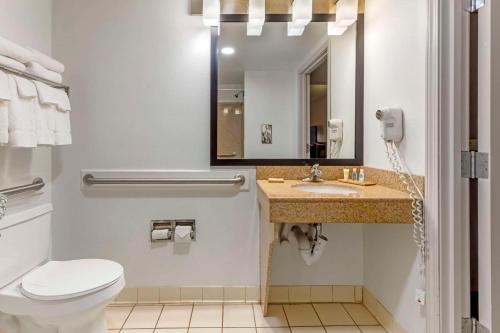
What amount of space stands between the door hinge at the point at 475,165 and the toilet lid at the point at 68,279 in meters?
1.58

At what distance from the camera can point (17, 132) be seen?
4.49 ft

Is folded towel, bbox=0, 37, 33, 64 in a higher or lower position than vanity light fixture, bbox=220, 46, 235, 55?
lower

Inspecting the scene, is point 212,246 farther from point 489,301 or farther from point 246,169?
point 489,301

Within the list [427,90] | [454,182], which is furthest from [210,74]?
[454,182]

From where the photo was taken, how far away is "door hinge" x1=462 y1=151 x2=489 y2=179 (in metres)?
1.27

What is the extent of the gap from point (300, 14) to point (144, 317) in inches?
80.9

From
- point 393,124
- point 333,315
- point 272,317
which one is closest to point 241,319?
point 272,317

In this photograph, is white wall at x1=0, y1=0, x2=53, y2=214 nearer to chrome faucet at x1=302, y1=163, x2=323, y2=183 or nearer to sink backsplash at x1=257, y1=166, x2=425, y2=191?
sink backsplash at x1=257, y1=166, x2=425, y2=191

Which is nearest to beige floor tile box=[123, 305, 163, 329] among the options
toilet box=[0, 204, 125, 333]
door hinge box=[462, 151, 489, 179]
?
toilet box=[0, 204, 125, 333]

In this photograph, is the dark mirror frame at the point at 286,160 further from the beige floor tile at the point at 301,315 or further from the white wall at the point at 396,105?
the beige floor tile at the point at 301,315

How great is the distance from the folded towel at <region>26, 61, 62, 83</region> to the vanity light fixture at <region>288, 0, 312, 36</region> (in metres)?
1.39

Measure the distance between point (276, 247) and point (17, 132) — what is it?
1.53 m

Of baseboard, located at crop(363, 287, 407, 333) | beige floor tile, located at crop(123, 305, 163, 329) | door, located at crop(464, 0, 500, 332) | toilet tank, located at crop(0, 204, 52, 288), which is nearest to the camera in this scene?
door, located at crop(464, 0, 500, 332)

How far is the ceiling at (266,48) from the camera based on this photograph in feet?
6.73
